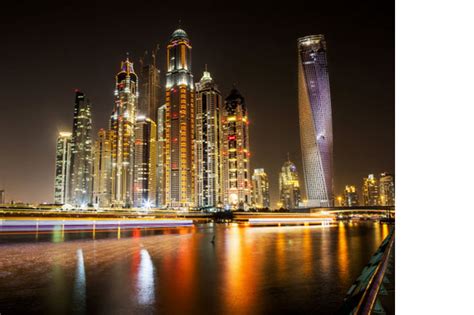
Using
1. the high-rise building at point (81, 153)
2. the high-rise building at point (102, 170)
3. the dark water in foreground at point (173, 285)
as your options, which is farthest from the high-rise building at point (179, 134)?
the dark water in foreground at point (173, 285)

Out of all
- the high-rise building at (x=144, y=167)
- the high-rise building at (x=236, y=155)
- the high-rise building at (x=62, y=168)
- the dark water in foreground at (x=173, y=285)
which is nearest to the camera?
the dark water in foreground at (x=173, y=285)

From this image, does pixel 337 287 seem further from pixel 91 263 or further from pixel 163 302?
A: pixel 91 263

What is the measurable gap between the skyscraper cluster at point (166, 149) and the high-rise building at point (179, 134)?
28cm

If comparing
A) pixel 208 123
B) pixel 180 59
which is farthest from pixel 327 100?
pixel 180 59

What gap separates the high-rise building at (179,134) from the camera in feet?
345

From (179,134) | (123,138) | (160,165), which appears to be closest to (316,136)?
(179,134)

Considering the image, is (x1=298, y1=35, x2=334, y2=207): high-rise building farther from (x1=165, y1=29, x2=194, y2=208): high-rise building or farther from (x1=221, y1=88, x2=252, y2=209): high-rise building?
(x1=165, y1=29, x2=194, y2=208): high-rise building

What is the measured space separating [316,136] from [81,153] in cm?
8441

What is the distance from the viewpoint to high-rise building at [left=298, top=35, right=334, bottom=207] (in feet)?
265

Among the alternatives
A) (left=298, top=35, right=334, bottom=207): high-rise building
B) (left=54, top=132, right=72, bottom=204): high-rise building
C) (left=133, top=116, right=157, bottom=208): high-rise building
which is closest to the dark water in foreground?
(left=298, top=35, right=334, bottom=207): high-rise building

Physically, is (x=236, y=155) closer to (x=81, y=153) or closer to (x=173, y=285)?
(x=81, y=153)

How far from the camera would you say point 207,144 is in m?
111

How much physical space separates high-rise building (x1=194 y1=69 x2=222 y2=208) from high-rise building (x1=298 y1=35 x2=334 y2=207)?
30.5m

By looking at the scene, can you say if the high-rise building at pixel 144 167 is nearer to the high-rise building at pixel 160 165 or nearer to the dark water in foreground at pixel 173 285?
the high-rise building at pixel 160 165
